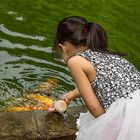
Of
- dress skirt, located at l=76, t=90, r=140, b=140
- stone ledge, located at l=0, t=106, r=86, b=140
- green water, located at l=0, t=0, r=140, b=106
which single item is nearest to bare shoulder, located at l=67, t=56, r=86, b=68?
dress skirt, located at l=76, t=90, r=140, b=140

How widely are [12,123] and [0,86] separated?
1.89m

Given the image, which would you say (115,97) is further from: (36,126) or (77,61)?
(36,126)

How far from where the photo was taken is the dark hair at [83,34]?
3.73 metres

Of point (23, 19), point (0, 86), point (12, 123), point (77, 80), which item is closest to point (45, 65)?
point (0, 86)

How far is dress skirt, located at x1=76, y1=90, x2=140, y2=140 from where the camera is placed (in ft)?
11.5

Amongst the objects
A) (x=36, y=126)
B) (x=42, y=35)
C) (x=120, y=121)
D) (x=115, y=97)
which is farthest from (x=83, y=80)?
(x=42, y=35)

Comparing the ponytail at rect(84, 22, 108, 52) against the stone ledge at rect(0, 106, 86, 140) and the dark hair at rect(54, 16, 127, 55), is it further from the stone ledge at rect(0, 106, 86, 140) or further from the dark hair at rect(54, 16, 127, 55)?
the stone ledge at rect(0, 106, 86, 140)

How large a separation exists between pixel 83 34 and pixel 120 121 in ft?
2.82

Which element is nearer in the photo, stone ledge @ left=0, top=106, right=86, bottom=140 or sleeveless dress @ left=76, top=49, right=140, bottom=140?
sleeveless dress @ left=76, top=49, right=140, bottom=140

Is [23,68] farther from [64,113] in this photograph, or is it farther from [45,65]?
[64,113]

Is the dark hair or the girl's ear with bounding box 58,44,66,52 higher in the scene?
the dark hair

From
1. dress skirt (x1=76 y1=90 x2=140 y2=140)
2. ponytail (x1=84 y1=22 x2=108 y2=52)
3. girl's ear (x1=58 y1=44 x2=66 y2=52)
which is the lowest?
dress skirt (x1=76 y1=90 x2=140 y2=140)

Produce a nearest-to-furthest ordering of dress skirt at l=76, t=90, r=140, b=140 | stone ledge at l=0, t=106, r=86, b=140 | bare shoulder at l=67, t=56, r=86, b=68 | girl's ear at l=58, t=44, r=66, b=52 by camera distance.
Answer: dress skirt at l=76, t=90, r=140, b=140, bare shoulder at l=67, t=56, r=86, b=68, girl's ear at l=58, t=44, r=66, b=52, stone ledge at l=0, t=106, r=86, b=140

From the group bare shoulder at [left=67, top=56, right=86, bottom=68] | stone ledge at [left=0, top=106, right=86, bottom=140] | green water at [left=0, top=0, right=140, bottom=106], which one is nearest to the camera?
bare shoulder at [left=67, top=56, right=86, bottom=68]
